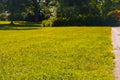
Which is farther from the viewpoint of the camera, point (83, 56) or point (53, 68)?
point (83, 56)

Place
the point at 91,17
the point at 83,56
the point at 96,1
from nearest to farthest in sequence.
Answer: the point at 83,56, the point at 91,17, the point at 96,1

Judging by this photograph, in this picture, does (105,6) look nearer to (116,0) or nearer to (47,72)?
(116,0)

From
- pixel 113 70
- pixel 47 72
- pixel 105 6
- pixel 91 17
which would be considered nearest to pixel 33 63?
pixel 47 72

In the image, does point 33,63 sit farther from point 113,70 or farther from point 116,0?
point 116,0

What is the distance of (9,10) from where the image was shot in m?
60.5

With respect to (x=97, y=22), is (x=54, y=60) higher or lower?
higher

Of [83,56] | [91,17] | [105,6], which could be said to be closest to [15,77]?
[83,56]

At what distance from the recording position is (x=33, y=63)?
10828mm

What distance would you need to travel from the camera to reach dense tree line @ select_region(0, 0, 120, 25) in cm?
4847

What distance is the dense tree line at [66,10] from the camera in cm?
4847

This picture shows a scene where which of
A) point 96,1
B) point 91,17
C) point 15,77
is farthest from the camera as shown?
point 96,1

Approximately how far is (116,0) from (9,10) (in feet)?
71.2

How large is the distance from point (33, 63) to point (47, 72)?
1.74 meters

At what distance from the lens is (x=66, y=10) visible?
52188 mm
